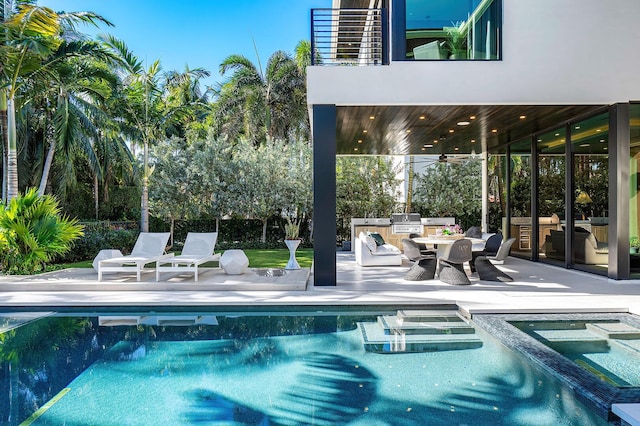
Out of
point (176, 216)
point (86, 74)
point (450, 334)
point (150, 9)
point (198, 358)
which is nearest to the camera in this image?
point (198, 358)

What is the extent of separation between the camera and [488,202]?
46.5 feet

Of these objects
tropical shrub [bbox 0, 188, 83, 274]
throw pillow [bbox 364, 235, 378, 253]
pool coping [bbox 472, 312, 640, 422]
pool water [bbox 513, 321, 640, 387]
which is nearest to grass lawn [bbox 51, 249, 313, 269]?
tropical shrub [bbox 0, 188, 83, 274]

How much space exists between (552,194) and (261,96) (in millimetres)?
13303

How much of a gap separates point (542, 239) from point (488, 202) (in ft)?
10.00

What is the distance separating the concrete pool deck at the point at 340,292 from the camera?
6.70 metres

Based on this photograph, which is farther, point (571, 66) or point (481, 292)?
point (571, 66)

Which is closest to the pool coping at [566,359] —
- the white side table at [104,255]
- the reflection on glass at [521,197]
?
the reflection on glass at [521,197]

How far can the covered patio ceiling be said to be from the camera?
28.0 ft

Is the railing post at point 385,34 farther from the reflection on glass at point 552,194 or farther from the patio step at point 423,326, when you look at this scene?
the patio step at point 423,326

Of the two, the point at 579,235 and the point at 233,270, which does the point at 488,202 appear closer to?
the point at 579,235

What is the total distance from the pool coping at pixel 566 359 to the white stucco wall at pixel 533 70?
404 cm

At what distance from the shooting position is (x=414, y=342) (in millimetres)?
5188

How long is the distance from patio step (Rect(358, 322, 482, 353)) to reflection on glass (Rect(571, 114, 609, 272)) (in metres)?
5.29

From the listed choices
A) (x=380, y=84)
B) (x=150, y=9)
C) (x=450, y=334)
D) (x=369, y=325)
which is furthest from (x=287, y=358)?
(x=150, y=9)
